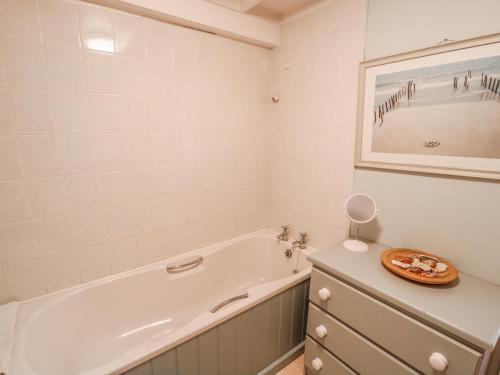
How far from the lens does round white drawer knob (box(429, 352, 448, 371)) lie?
35.0 inches

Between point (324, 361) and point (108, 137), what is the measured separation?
5.60ft

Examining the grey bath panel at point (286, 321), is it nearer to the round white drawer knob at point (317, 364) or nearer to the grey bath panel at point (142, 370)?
the round white drawer knob at point (317, 364)

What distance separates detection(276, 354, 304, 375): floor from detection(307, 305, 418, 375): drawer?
0.33 metres

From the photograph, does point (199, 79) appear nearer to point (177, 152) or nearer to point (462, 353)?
point (177, 152)

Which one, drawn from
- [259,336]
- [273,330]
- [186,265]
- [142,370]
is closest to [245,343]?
[259,336]

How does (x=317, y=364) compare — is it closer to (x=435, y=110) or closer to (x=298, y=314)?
(x=298, y=314)

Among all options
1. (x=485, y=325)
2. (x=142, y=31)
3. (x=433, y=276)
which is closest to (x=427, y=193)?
(x=433, y=276)

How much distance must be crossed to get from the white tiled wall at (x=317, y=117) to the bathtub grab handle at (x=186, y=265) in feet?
2.50

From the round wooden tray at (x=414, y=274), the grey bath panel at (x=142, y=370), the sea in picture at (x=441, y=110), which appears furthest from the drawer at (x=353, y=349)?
the sea in picture at (x=441, y=110)

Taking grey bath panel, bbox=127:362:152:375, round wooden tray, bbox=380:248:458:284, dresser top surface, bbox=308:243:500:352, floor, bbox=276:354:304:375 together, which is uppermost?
round wooden tray, bbox=380:248:458:284

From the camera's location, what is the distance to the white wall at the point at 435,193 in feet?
3.69

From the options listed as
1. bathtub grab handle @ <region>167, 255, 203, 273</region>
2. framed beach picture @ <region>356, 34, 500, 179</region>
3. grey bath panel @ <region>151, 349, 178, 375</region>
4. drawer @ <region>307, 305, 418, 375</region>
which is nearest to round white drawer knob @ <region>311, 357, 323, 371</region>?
drawer @ <region>307, 305, 418, 375</region>

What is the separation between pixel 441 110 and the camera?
1.21 metres

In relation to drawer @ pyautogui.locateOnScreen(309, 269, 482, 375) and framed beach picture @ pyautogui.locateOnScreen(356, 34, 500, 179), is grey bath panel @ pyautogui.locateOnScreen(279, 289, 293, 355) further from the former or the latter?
framed beach picture @ pyautogui.locateOnScreen(356, 34, 500, 179)
